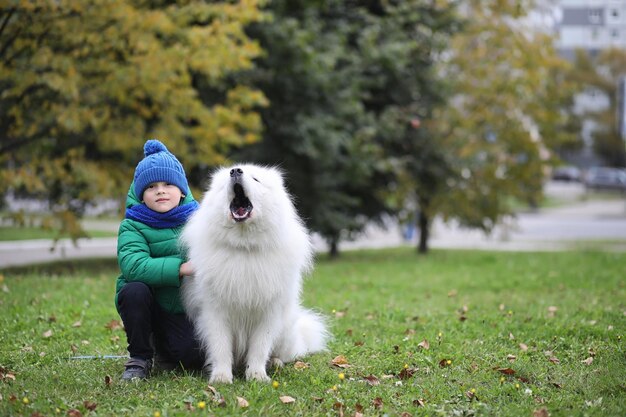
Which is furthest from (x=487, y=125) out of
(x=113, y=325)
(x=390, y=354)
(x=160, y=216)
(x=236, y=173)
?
(x=236, y=173)

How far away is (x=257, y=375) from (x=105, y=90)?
276 inches

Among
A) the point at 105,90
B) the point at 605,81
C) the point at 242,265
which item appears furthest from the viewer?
the point at 605,81

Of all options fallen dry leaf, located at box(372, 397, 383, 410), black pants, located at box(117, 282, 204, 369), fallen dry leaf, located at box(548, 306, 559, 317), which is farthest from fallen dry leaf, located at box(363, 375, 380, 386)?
fallen dry leaf, located at box(548, 306, 559, 317)

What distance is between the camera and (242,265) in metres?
4.60

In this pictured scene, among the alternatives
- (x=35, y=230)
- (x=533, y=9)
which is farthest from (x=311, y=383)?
(x=35, y=230)

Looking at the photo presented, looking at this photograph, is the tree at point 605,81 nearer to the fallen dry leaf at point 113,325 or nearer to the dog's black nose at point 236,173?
the fallen dry leaf at point 113,325

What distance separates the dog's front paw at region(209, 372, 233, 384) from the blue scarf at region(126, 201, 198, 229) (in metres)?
1.09

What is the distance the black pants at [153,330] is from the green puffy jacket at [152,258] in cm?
7

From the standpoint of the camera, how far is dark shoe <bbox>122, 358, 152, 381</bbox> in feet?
15.4

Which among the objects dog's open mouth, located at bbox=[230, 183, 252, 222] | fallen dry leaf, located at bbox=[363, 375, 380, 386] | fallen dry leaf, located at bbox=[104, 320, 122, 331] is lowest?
fallen dry leaf, located at bbox=[104, 320, 122, 331]

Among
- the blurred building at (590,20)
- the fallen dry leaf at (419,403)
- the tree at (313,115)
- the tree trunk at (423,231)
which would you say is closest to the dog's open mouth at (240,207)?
the fallen dry leaf at (419,403)

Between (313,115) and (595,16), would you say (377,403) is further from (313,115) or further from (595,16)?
(595,16)

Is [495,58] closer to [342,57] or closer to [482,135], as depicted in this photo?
[482,135]

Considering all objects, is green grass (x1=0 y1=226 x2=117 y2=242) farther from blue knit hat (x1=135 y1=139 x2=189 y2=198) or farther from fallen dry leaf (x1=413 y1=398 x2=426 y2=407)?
fallen dry leaf (x1=413 y1=398 x2=426 y2=407)
